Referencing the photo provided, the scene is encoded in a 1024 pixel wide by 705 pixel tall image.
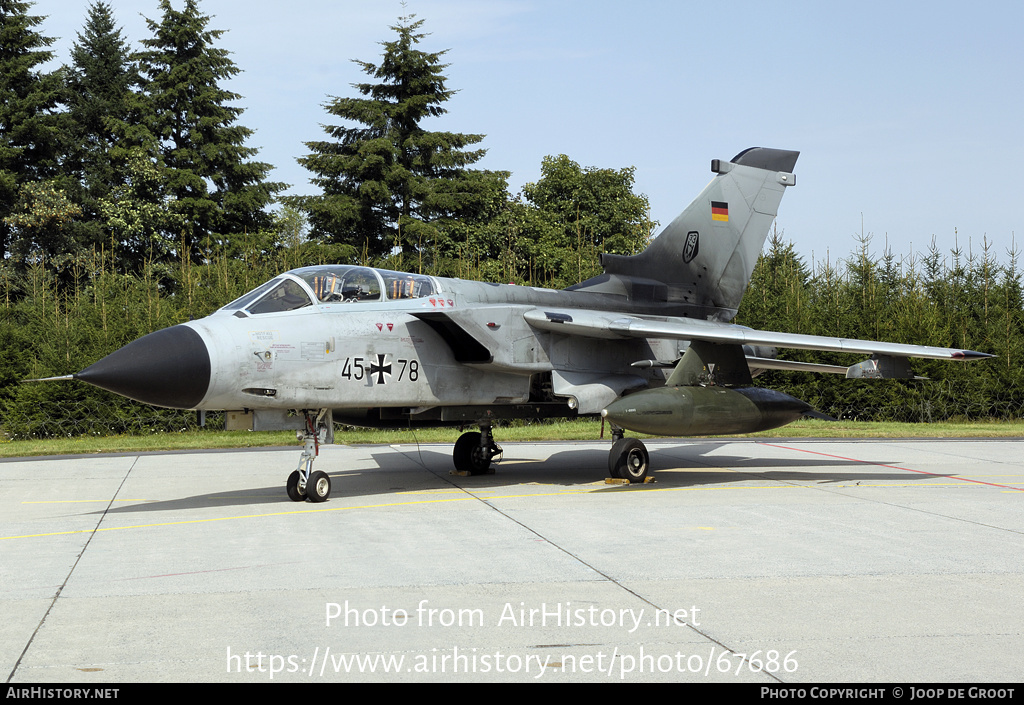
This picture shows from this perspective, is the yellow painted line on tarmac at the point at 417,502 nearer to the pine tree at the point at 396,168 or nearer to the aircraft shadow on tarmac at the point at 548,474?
the aircraft shadow on tarmac at the point at 548,474

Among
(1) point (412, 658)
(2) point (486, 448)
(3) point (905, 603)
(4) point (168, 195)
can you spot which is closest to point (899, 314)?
(2) point (486, 448)

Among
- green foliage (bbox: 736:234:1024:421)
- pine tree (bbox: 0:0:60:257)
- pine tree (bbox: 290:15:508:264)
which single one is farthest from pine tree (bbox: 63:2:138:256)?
green foliage (bbox: 736:234:1024:421)

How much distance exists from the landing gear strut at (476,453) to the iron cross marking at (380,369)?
270 centimetres

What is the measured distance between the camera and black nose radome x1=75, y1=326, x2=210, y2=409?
809 centimetres

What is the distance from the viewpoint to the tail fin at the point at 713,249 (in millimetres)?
13453

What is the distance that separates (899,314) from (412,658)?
69.0 feet

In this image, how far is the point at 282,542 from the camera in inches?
295

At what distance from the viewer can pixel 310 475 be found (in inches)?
382

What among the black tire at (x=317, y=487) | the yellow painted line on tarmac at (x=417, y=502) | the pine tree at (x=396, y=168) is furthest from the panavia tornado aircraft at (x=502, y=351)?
the pine tree at (x=396, y=168)

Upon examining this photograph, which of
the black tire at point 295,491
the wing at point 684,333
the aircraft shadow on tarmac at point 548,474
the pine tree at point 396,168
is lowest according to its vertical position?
the aircraft shadow on tarmac at point 548,474

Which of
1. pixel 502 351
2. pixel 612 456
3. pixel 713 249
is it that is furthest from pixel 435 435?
pixel 502 351

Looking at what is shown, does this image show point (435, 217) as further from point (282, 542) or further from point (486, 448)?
point (282, 542)

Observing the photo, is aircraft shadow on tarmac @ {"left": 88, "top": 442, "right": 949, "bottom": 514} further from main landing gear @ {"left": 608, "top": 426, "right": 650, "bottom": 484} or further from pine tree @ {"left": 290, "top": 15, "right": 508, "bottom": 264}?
pine tree @ {"left": 290, "top": 15, "right": 508, "bottom": 264}

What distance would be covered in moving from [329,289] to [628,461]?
4419mm
